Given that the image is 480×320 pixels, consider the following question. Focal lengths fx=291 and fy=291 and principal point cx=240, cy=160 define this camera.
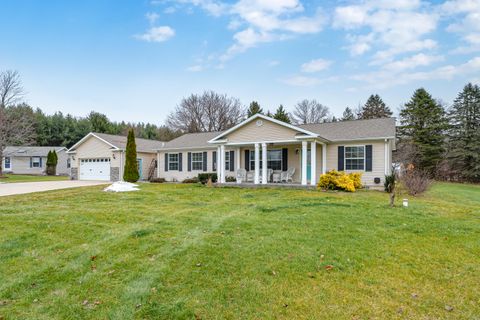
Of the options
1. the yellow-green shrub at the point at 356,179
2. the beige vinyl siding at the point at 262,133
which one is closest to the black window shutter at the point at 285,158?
the beige vinyl siding at the point at 262,133

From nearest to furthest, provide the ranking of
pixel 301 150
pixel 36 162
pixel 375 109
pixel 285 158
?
pixel 301 150 → pixel 285 158 → pixel 36 162 → pixel 375 109

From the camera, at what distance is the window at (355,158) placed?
1503 centimetres

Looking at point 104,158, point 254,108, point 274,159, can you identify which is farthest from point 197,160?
point 254,108

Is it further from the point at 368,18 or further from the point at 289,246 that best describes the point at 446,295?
the point at 368,18

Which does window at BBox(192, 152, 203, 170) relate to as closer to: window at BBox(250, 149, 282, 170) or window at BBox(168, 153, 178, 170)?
window at BBox(168, 153, 178, 170)

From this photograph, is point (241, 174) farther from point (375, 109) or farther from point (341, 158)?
point (375, 109)

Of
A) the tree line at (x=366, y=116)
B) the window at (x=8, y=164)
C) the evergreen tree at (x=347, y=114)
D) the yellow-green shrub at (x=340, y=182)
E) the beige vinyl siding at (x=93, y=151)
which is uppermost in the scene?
the evergreen tree at (x=347, y=114)

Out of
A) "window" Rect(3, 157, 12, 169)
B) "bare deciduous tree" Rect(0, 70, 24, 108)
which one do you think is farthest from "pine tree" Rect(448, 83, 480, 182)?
"window" Rect(3, 157, 12, 169)

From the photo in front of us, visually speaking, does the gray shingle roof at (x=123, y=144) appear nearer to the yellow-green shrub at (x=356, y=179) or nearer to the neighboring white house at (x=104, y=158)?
the neighboring white house at (x=104, y=158)

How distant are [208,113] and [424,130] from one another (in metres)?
26.5

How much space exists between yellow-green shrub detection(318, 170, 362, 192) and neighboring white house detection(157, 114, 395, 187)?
893mm

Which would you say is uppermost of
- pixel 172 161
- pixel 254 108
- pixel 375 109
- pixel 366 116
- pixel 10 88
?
pixel 10 88

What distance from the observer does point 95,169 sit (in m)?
24.0

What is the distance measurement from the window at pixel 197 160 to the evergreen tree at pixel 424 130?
2320 cm
